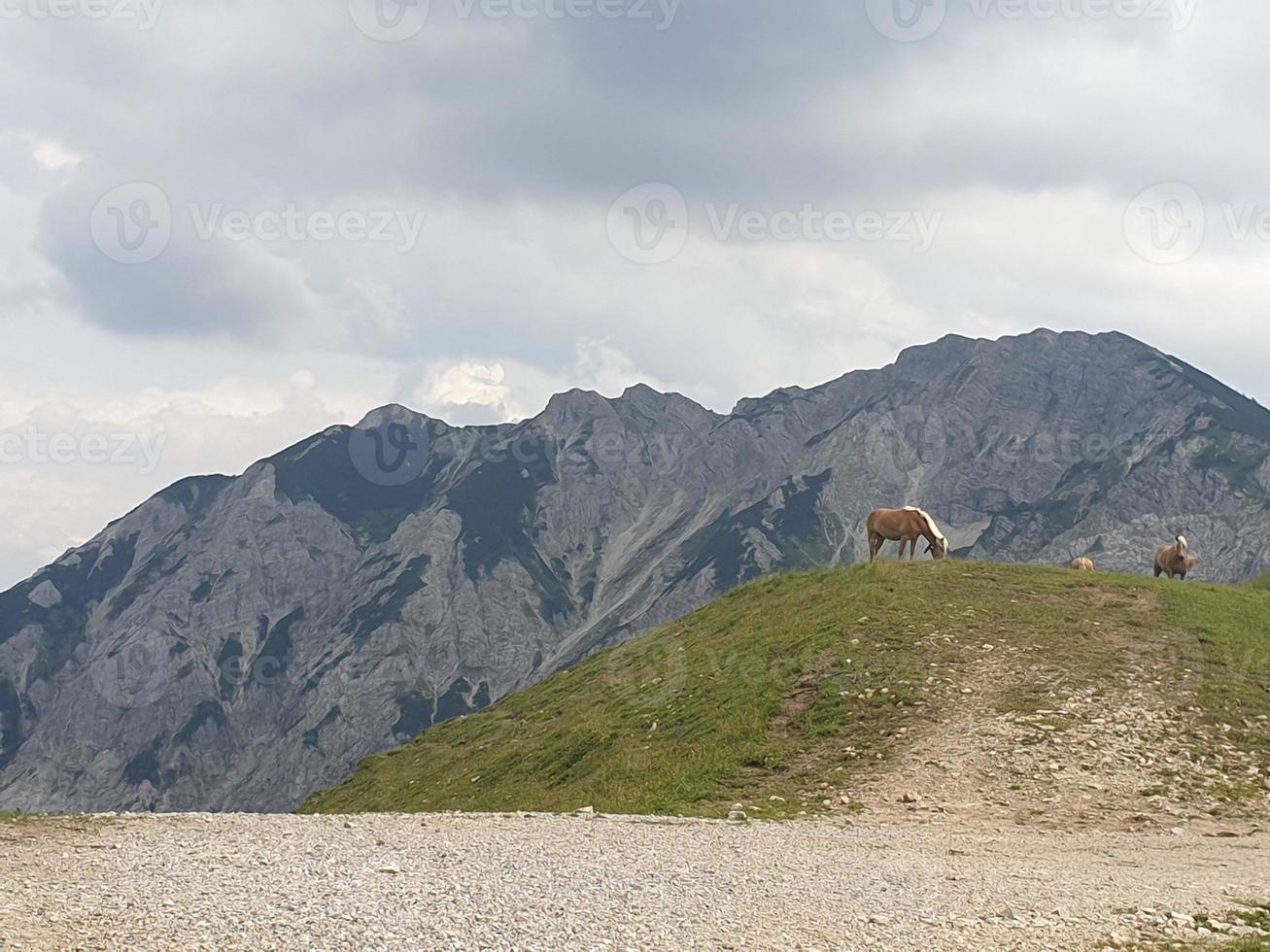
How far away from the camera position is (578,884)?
606 inches

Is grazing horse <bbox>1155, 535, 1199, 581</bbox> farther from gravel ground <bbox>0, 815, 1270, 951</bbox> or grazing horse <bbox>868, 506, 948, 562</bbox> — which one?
gravel ground <bbox>0, 815, 1270, 951</bbox>

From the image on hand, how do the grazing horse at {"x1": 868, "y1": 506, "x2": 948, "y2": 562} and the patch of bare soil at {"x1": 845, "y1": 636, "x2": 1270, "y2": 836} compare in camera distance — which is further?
the grazing horse at {"x1": 868, "y1": 506, "x2": 948, "y2": 562}

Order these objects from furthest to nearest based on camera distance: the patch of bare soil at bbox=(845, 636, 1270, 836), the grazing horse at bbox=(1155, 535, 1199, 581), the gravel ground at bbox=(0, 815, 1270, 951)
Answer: the grazing horse at bbox=(1155, 535, 1199, 581) → the patch of bare soil at bbox=(845, 636, 1270, 836) → the gravel ground at bbox=(0, 815, 1270, 951)

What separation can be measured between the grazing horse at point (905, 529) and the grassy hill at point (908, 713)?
3885 millimetres

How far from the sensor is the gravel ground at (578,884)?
12609mm

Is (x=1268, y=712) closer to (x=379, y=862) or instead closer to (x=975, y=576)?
(x=975, y=576)

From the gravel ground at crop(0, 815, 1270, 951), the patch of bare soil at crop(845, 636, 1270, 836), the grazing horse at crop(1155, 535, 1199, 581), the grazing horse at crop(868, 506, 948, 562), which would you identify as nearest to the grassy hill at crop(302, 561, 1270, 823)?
the patch of bare soil at crop(845, 636, 1270, 836)

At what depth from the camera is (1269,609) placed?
133 feet

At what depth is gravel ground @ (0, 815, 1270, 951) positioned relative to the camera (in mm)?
12609

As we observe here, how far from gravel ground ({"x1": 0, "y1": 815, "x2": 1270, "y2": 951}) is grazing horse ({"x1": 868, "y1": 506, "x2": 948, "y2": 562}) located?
90.1 ft

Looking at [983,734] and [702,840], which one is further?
[983,734]

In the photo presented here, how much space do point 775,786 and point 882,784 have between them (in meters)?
2.84

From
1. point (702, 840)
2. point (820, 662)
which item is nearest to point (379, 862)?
point (702, 840)

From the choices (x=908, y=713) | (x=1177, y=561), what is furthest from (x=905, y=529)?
(x=908, y=713)
